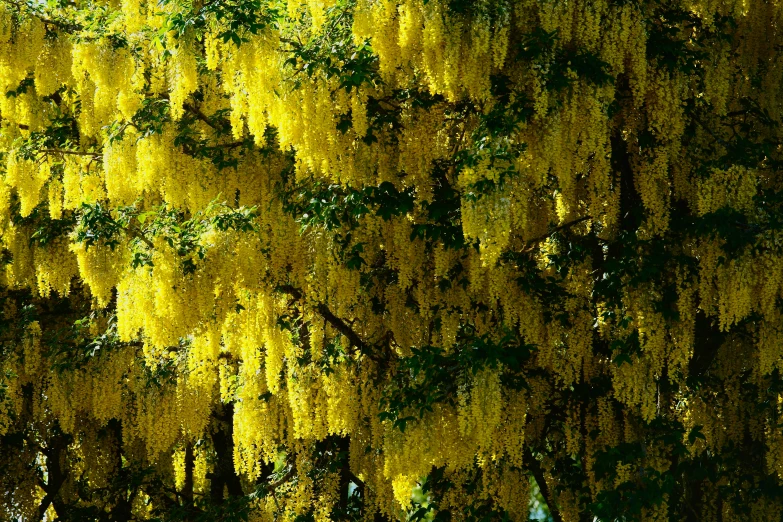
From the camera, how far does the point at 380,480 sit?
347 inches

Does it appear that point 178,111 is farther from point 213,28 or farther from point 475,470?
point 475,470

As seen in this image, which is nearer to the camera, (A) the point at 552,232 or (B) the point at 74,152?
(A) the point at 552,232

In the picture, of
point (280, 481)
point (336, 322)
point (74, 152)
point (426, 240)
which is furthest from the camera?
point (74, 152)

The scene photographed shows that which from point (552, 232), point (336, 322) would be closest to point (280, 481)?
point (336, 322)

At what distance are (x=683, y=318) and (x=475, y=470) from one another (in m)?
2.01

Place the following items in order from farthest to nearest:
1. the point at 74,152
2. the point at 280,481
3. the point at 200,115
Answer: the point at 74,152 → the point at 280,481 → the point at 200,115

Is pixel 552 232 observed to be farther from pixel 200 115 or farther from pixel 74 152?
pixel 74 152

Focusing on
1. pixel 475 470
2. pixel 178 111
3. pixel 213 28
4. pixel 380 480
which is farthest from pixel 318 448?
pixel 213 28

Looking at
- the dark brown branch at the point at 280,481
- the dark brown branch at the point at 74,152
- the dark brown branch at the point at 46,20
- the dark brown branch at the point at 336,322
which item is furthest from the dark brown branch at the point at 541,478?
the dark brown branch at the point at 46,20

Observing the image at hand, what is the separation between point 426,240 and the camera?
8.46 meters

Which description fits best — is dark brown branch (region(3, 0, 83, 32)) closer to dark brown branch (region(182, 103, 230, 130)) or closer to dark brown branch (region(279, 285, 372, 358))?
dark brown branch (region(182, 103, 230, 130))

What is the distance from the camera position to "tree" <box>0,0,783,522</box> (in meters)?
7.74

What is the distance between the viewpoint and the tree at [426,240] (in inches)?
305

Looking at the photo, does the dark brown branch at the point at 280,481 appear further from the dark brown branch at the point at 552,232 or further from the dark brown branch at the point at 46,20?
the dark brown branch at the point at 46,20
